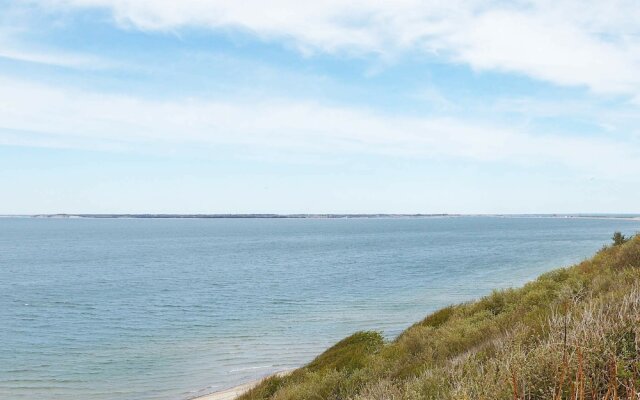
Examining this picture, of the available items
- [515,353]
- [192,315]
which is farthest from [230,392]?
[192,315]

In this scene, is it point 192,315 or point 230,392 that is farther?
point 192,315

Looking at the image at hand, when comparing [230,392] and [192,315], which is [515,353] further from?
[192,315]

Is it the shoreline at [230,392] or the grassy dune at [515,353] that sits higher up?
the grassy dune at [515,353]

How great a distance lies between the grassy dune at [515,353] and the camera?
5598 millimetres

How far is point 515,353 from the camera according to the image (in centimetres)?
686

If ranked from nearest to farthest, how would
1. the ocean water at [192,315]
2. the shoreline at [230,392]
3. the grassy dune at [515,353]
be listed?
1. the grassy dune at [515,353]
2. the shoreline at [230,392]
3. the ocean water at [192,315]

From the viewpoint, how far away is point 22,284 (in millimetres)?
59531

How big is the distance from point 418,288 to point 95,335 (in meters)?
28.9

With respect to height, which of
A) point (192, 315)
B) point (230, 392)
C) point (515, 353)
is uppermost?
point (515, 353)

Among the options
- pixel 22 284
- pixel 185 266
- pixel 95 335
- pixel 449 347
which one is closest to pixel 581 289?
pixel 449 347

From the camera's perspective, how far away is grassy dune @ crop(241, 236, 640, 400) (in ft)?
18.4

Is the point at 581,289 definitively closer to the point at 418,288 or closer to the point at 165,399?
the point at 165,399

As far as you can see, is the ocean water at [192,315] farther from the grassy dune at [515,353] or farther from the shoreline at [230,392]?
the grassy dune at [515,353]

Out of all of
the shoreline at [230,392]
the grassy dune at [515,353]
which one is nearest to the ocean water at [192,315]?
the shoreline at [230,392]
